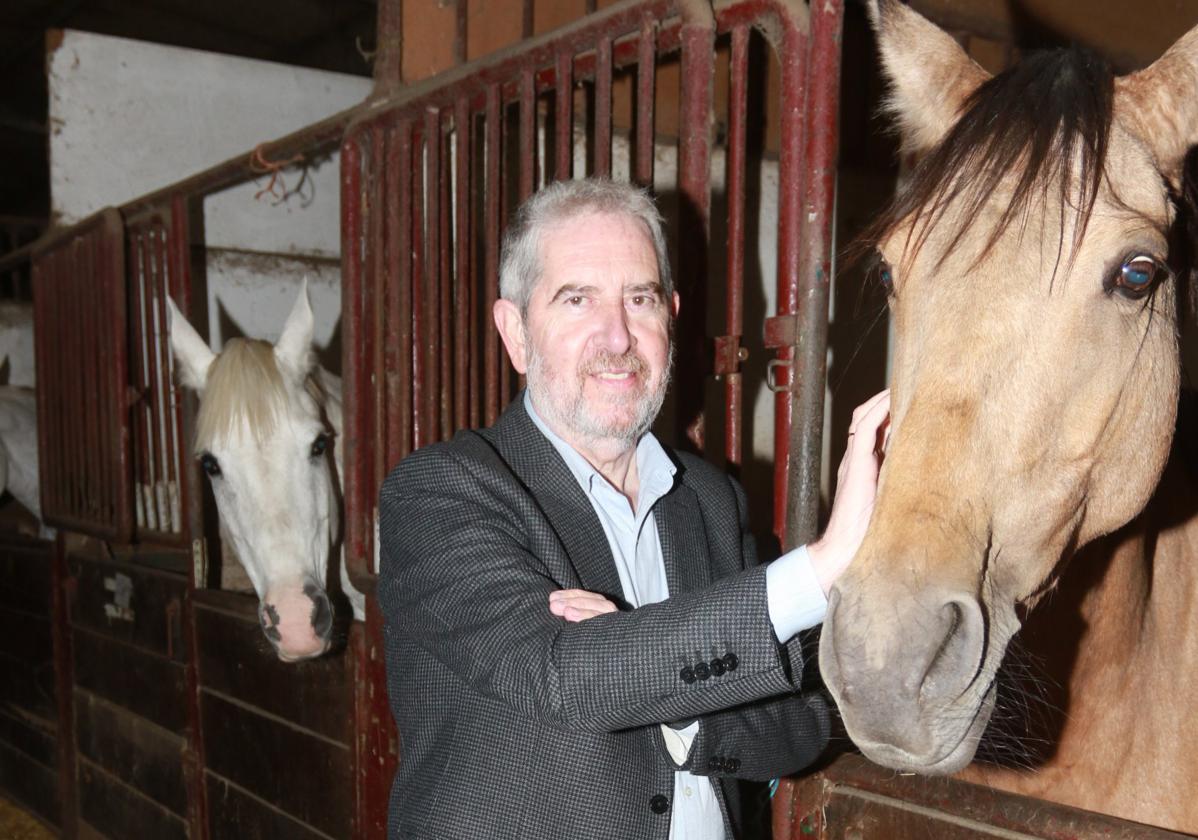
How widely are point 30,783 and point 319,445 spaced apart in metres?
3.03

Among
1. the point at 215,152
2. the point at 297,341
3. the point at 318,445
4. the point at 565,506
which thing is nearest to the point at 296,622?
the point at 318,445

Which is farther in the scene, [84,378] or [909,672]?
[84,378]

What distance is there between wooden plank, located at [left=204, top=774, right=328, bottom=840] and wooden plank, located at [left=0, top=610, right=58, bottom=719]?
1.62 meters

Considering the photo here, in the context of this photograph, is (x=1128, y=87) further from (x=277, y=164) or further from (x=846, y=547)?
(x=277, y=164)

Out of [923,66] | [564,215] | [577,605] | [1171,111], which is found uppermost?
[923,66]

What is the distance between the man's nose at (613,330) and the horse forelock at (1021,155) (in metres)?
0.41

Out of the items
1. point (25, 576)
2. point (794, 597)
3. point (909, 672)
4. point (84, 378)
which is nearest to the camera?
point (909, 672)

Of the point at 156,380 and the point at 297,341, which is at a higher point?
the point at 297,341

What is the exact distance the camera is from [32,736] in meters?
4.55

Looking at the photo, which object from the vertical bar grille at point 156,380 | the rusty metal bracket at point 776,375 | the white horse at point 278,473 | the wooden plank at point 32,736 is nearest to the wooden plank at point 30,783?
the wooden plank at point 32,736

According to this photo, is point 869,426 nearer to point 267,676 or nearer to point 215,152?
point 267,676

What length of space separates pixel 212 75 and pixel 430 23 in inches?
→ 96.2

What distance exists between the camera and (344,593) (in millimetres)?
3178

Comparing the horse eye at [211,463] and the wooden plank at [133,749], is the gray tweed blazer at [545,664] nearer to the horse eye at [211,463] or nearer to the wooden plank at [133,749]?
the horse eye at [211,463]
